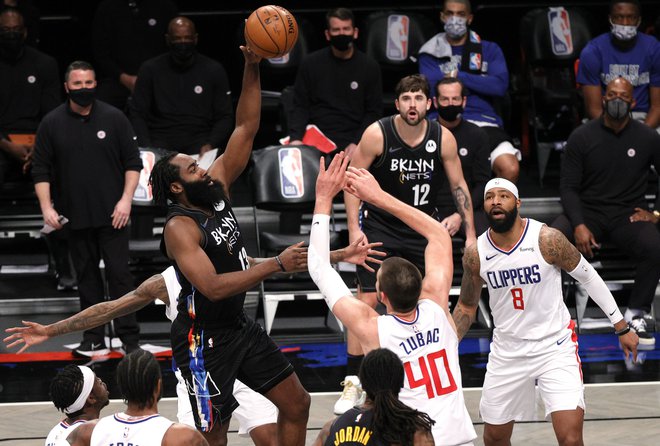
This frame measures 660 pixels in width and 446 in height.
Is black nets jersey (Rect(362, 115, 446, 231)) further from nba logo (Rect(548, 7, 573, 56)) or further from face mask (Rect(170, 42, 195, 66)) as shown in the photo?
nba logo (Rect(548, 7, 573, 56))

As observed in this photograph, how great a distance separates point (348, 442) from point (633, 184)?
5.84 meters

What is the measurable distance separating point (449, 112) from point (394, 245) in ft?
6.55

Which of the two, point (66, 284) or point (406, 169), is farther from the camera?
point (66, 284)

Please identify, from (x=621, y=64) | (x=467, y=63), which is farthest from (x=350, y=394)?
(x=621, y=64)

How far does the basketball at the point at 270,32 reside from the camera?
620 cm

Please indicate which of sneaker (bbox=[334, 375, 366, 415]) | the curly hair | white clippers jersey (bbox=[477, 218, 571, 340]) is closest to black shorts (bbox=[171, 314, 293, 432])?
white clippers jersey (bbox=[477, 218, 571, 340])

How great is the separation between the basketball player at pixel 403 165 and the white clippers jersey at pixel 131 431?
324 cm

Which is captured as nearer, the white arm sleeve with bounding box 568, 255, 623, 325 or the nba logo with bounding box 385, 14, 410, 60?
the white arm sleeve with bounding box 568, 255, 623, 325

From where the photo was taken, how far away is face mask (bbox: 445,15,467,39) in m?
10.2

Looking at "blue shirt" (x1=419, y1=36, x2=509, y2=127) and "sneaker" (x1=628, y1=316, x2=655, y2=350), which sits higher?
"blue shirt" (x1=419, y1=36, x2=509, y2=127)

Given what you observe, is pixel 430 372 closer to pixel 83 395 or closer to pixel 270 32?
pixel 83 395

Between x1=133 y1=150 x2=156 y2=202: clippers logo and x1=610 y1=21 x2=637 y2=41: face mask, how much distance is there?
4095 millimetres

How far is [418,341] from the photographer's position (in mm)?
4730

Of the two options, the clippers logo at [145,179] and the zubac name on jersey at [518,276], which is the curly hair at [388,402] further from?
the clippers logo at [145,179]
